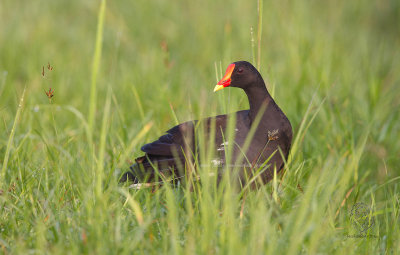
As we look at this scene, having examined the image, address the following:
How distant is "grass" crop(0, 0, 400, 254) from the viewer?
251 cm

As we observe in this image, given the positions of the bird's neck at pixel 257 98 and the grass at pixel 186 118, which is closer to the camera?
the grass at pixel 186 118

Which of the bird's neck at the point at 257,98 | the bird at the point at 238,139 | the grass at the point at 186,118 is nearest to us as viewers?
the grass at the point at 186,118

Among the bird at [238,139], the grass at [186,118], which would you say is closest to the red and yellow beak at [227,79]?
the bird at [238,139]

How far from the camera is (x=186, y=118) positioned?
4.68m

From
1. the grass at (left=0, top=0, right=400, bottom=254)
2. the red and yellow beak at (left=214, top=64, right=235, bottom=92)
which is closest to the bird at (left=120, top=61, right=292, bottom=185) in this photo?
the red and yellow beak at (left=214, top=64, right=235, bottom=92)

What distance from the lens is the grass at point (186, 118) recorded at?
8.22 feet

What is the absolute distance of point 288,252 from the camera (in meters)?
2.25

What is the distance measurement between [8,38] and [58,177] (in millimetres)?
4180

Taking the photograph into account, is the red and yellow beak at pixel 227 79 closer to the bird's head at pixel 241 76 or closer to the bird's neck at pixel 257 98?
the bird's head at pixel 241 76

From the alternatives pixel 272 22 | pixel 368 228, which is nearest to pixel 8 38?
pixel 272 22

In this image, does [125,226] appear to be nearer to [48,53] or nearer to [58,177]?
[58,177]

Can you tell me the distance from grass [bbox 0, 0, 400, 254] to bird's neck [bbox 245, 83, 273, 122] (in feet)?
0.50

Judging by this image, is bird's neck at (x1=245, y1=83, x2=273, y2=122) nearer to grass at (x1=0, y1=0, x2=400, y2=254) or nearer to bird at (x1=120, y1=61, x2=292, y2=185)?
bird at (x1=120, y1=61, x2=292, y2=185)

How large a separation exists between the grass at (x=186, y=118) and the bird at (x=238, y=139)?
0.13 meters
